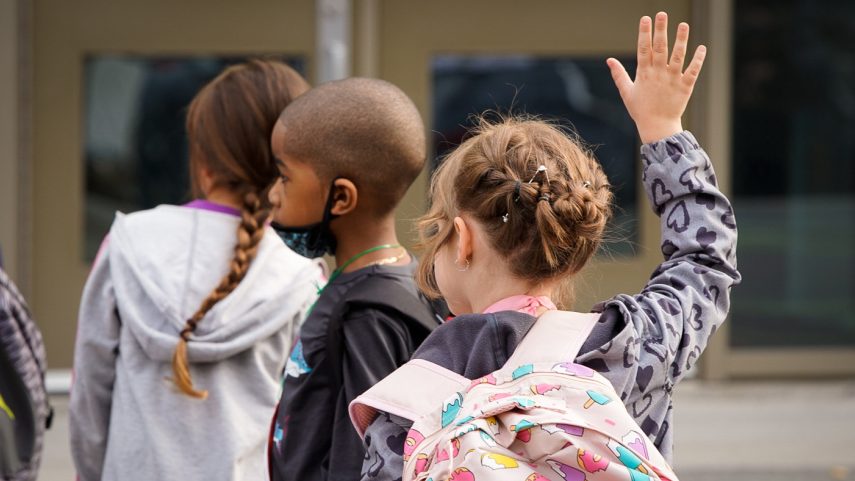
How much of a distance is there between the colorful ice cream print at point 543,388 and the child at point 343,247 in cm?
58

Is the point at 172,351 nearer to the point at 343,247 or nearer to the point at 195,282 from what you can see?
the point at 195,282

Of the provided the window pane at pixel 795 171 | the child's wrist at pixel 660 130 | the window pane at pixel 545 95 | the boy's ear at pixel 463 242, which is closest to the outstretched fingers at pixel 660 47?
the child's wrist at pixel 660 130

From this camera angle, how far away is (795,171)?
23.2 ft

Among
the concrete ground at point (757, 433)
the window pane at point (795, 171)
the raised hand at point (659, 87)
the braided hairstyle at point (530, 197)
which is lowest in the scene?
the concrete ground at point (757, 433)

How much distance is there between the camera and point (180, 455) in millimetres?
2627

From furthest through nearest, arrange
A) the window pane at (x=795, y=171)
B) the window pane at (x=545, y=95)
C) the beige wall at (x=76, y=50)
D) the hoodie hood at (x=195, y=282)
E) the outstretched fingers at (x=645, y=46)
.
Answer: the window pane at (x=795, y=171)
the window pane at (x=545, y=95)
the beige wall at (x=76, y=50)
the hoodie hood at (x=195, y=282)
the outstretched fingers at (x=645, y=46)

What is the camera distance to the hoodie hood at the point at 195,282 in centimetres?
263

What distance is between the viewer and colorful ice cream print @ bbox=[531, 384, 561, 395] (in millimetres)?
1569

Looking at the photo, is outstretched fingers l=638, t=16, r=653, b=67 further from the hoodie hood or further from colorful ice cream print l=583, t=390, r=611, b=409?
the hoodie hood

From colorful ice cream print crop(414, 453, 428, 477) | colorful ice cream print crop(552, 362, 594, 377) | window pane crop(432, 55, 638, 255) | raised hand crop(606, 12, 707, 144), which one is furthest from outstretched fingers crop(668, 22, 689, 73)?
window pane crop(432, 55, 638, 255)

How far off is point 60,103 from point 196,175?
3.89 metres

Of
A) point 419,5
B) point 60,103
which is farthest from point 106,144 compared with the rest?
point 419,5

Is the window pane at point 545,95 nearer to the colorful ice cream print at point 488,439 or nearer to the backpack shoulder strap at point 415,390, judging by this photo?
the backpack shoulder strap at point 415,390

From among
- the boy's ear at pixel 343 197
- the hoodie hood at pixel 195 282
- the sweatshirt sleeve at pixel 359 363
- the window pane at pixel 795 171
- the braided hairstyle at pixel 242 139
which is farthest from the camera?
the window pane at pixel 795 171
